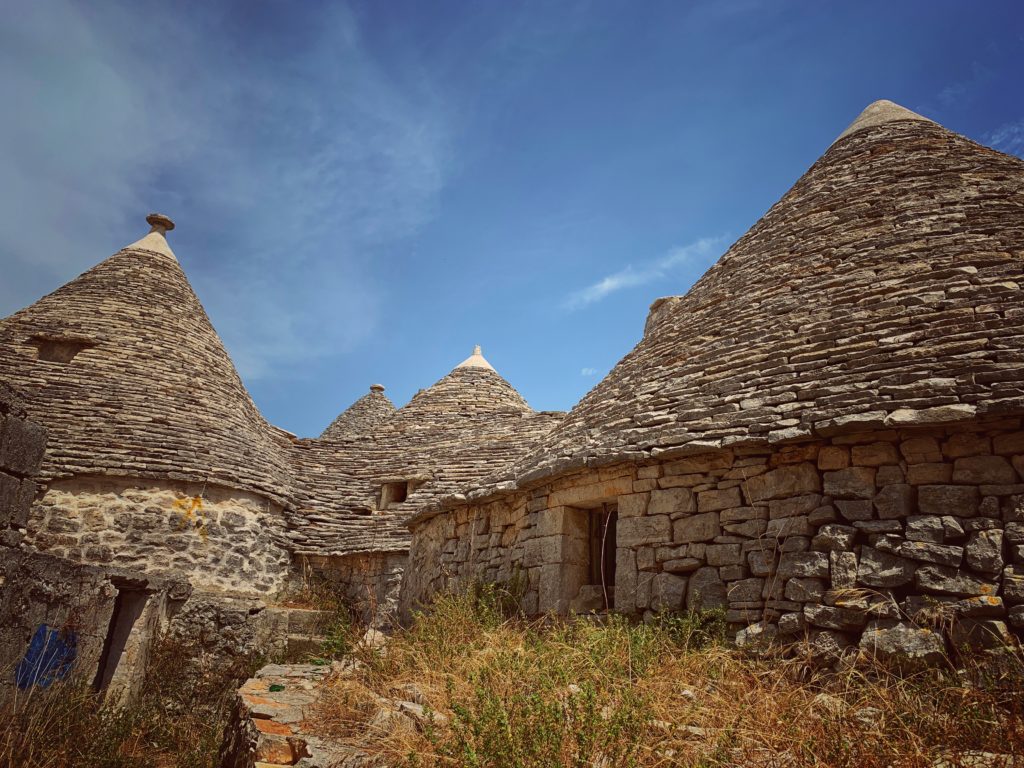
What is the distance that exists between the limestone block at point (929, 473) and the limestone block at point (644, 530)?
184 cm

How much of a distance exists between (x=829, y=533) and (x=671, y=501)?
4.33ft

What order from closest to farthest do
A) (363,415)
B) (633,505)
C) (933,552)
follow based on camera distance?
(933,552) < (633,505) < (363,415)

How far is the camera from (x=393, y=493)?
13336mm

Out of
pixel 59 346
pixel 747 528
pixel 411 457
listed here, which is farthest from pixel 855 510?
pixel 59 346

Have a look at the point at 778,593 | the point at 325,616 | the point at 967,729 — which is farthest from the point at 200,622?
the point at 967,729

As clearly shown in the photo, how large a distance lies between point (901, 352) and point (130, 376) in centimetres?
1218

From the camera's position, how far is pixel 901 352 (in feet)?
16.6

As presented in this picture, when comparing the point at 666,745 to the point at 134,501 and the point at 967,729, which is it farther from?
the point at 134,501

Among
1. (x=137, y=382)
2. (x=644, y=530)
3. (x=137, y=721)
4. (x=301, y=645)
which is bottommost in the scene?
(x=137, y=721)

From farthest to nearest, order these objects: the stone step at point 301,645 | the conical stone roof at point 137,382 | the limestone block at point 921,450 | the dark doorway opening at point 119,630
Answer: the conical stone roof at point 137,382, the stone step at point 301,645, the dark doorway opening at point 119,630, the limestone block at point 921,450

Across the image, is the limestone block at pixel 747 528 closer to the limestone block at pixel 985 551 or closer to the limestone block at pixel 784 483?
the limestone block at pixel 784 483

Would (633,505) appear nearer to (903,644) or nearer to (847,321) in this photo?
(903,644)

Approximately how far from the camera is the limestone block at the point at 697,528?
5270 millimetres

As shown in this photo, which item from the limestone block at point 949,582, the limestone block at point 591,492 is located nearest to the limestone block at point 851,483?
the limestone block at point 949,582
